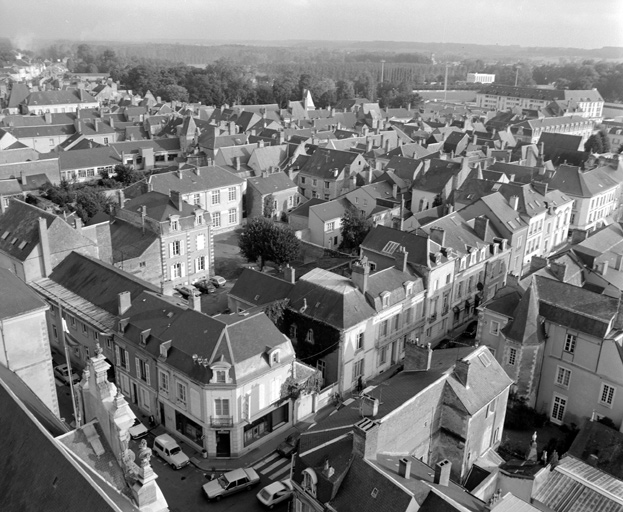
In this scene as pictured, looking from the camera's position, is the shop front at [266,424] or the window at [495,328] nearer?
the shop front at [266,424]

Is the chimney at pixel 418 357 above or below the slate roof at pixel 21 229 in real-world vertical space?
below

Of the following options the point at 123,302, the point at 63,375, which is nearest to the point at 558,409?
the point at 123,302

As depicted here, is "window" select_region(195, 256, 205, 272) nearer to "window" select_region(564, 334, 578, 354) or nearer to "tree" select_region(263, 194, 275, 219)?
"tree" select_region(263, 194, 275, 219)

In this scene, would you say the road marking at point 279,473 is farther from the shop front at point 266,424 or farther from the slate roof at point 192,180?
the slate roof at point 192,180

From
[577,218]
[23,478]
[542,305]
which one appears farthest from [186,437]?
[577,218]

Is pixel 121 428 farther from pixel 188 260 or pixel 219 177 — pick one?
pixel 219 177

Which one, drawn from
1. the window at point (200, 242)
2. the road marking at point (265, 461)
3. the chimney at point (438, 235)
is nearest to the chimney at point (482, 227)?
the chimney at point (438, 235)

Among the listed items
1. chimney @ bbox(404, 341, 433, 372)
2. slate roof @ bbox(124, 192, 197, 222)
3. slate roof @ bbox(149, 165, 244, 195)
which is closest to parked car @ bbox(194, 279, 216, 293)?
slate roof @ bbox(124, 192, 197, 222)
